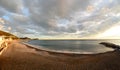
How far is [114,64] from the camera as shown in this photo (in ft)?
36.7

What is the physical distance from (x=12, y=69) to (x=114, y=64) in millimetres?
8937

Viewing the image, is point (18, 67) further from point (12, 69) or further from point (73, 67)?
point (73, 67)

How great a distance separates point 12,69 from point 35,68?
1885 mm

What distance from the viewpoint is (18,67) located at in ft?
33.7

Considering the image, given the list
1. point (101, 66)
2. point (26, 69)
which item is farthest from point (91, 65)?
point (26, 69)

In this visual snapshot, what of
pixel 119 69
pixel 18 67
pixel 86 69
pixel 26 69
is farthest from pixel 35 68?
pixel 119 69

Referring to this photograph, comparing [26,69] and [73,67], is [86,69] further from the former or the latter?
[26,69]

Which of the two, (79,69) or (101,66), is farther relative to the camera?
(101,66)

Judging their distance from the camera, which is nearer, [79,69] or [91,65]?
[79,69]

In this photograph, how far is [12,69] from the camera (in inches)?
400

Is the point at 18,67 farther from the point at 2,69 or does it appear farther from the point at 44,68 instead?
the point at 44,68

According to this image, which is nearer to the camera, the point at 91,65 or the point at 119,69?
the point at 119,69

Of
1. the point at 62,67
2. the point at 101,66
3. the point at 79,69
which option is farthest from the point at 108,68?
the point at 62,67

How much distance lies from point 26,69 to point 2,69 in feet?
6.59
